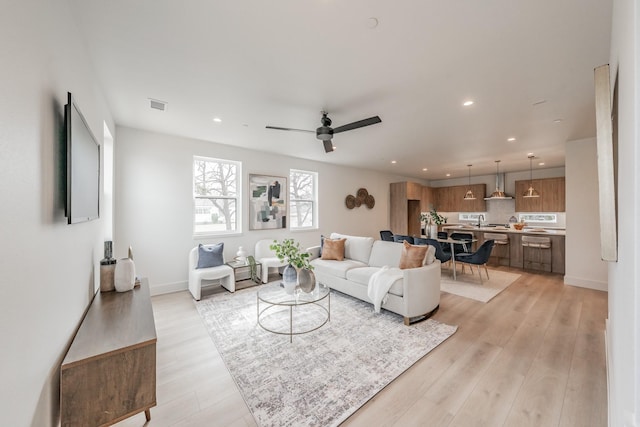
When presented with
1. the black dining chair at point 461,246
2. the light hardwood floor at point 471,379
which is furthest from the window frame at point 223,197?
the black dining chair at point 461,246

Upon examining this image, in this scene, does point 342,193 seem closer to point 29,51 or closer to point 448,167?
point 448,167

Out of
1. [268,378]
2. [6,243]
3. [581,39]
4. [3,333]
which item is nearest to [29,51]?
[6,243]

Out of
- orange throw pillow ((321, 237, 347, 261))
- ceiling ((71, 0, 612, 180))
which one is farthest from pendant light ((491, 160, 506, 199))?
orange throw pillow ((321, 237, 347, 261))

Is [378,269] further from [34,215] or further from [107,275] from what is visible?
[34,215]

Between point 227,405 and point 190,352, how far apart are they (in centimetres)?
92

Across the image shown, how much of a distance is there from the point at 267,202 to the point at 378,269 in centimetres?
282

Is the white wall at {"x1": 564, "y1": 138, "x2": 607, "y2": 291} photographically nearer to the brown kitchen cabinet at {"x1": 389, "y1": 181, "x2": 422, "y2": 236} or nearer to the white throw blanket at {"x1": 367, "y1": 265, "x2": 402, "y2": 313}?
the white throw blanket at {"x1": 367, "y1": 265, "x2": 402, "y2": 313}

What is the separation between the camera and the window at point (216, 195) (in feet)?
15.0

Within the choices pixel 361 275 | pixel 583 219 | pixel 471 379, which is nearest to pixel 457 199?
pixel 583 219

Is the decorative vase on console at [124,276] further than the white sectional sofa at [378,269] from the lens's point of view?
No

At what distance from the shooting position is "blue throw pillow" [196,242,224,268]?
13.4 ft

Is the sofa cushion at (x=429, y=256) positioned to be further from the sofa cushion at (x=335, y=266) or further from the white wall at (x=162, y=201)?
the white wall at (x=162, y=201)

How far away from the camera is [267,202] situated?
17.4 ft

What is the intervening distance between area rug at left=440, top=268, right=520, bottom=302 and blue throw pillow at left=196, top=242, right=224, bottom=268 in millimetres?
4028
